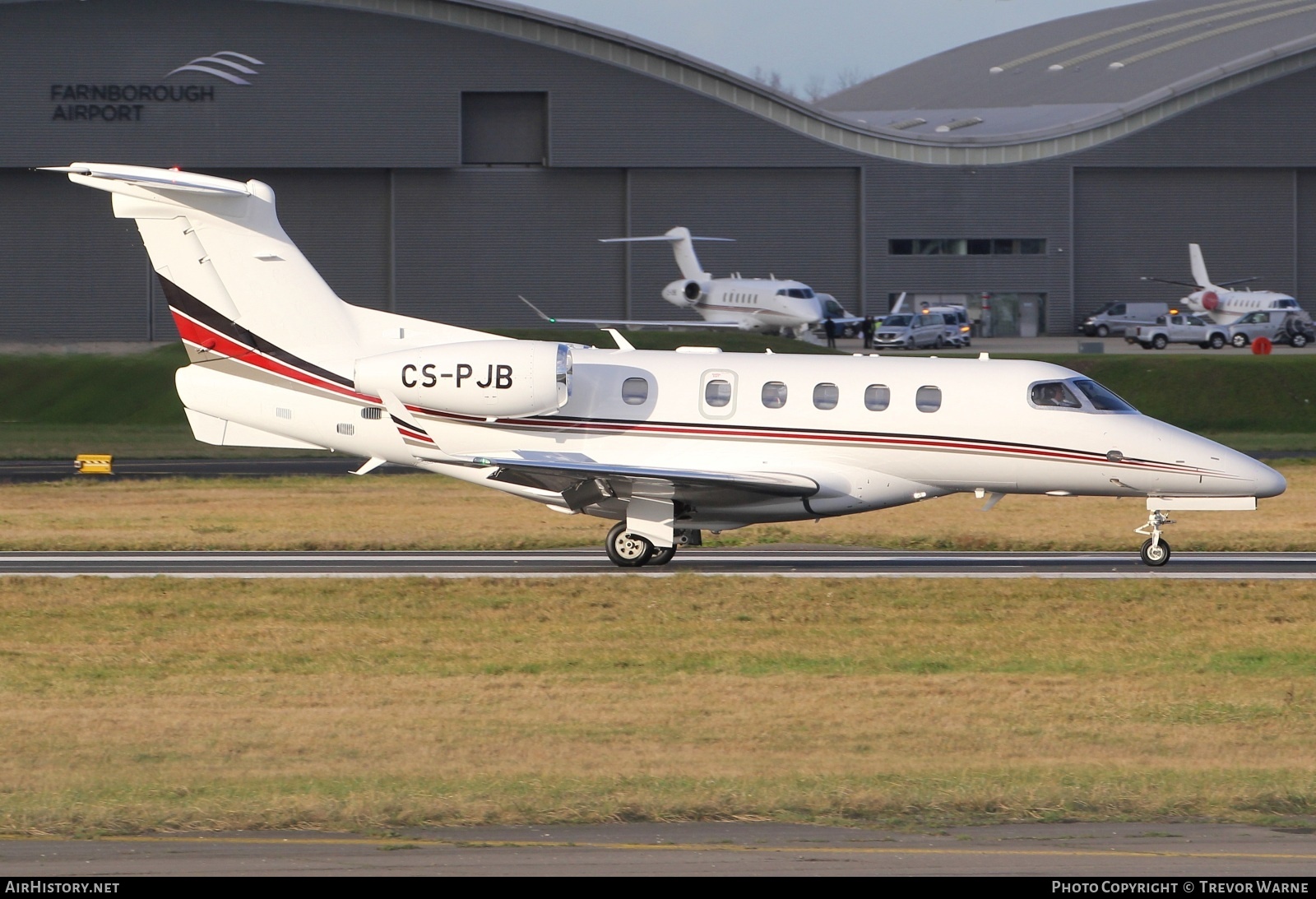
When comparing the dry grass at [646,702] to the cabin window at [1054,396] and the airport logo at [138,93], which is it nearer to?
the cabin window at [1054,396]

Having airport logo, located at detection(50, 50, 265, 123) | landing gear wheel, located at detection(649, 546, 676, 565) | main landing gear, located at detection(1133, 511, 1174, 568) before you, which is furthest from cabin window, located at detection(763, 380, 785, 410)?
airport logo, located at detection(50, 50, 265, 123)

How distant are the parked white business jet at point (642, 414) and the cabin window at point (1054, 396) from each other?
22 mm

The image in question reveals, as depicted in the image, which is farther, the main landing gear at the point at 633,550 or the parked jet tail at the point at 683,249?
the parked jet tail at the point at 683,249

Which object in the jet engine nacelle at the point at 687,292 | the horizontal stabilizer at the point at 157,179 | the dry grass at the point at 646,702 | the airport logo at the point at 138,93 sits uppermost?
the airport logo at the point at 138,93

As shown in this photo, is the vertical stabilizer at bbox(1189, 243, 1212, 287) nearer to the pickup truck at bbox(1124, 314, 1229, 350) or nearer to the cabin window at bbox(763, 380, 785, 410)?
the pickup truck at bbox(1124, 314, 1229, 350)

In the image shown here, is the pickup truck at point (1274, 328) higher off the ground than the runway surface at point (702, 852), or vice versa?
the pickup truck at point (1274, 328)

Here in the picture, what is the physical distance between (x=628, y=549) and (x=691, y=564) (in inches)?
45.3

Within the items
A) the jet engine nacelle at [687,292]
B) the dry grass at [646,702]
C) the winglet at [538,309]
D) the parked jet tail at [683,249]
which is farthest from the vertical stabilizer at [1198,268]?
the dry grass at [646,702]

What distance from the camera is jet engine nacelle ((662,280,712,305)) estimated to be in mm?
67562

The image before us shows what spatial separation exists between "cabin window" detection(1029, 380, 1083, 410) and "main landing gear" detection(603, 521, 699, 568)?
5311 millimetres

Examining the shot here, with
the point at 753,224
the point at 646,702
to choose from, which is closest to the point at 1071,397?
the point at 646,702

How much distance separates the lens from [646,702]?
13875 millimetres

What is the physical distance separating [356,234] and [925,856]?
206 feet

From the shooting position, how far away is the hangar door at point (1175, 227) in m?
75.1
